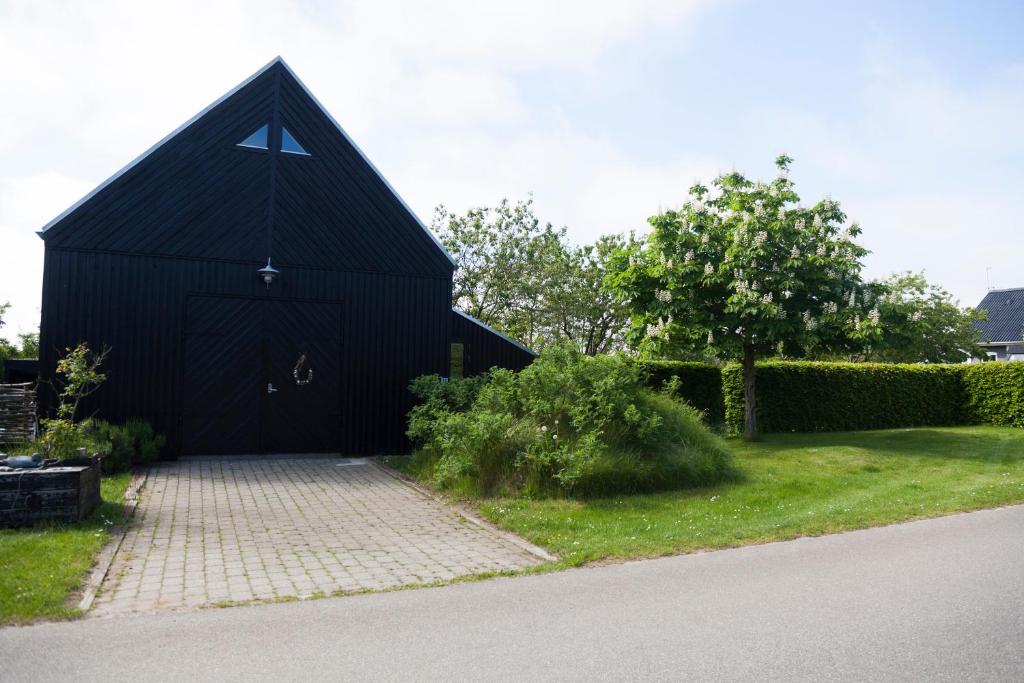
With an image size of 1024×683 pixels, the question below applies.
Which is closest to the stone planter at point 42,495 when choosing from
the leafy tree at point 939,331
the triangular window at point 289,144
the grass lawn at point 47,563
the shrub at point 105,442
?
the grass lawn at point 47,563

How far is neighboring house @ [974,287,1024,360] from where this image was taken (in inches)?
1683

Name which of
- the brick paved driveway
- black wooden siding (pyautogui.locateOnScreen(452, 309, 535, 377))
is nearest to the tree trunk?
black wooden siding (pyautogui.locateOnScreen(452, 309, 535, 377))

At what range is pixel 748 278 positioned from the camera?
47.8 feet

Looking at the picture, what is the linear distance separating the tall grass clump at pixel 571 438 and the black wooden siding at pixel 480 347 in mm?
3927

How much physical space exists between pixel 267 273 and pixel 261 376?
187cm

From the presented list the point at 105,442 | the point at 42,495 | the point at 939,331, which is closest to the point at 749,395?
the point at 105,442

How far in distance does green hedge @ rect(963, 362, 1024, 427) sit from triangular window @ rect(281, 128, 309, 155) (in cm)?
1814

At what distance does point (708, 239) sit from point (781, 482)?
6.06 metres

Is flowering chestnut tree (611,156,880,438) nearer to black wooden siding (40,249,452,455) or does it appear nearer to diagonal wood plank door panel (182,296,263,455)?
black wooden siding (40,249,452,455)

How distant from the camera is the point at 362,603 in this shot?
5438 millimetres

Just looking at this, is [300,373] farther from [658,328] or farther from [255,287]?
[658,328]

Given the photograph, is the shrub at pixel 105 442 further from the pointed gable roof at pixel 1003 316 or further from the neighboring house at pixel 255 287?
the pointed gable roof at pixel 1003 316

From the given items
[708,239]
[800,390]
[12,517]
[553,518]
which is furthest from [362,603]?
[800,390]

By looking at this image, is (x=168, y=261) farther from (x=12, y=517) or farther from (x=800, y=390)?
(x=800, y=390)
